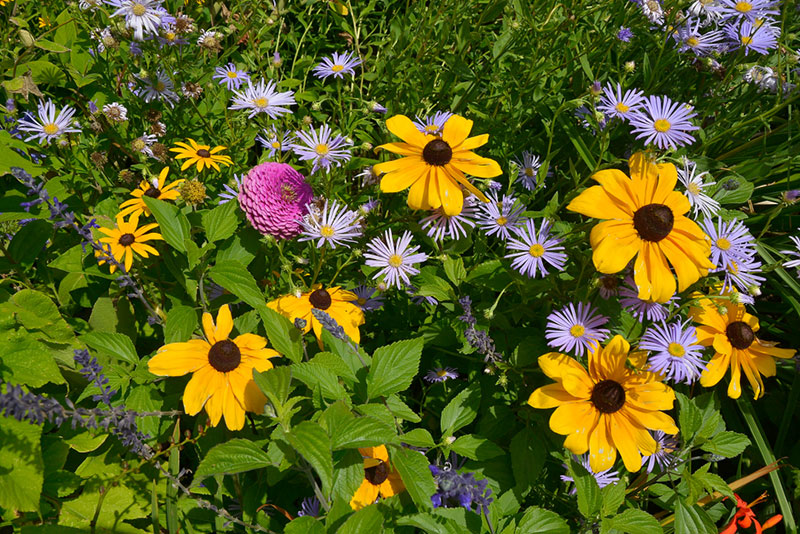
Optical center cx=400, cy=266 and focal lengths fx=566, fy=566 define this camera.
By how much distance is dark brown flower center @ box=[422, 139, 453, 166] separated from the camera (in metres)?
1.52

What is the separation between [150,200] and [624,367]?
1325mm

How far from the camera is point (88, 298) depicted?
1.95m

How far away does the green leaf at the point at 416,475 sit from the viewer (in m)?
1.21

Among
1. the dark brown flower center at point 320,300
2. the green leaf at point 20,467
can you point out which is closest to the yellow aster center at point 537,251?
the dark brown flower center at point 320,300

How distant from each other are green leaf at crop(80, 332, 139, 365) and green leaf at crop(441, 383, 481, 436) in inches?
33.5

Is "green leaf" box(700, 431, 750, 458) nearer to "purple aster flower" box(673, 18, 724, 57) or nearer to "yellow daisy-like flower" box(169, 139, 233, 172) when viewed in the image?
"purple aster flower" box(673, 18, 724, 57)

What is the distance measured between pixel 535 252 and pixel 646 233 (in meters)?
0.31

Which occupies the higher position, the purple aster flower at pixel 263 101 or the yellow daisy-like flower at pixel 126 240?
the purple aster flower at pixel 263 101

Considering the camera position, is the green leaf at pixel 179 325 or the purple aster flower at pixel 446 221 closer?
the green leaf at pixel 179 325

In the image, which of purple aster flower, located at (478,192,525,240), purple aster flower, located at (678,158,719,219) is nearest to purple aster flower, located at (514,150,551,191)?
purple aster flower, located at (478,192,525,240)

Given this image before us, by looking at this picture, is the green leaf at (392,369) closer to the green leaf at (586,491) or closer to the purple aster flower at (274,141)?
the green leaf at (586,491)

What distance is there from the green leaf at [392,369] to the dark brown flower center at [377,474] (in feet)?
0.71

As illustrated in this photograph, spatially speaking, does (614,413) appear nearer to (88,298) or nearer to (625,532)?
(625,532)

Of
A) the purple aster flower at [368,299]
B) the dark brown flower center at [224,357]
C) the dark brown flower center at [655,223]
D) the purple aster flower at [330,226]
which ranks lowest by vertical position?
the dark brown flower center at [224,357]
